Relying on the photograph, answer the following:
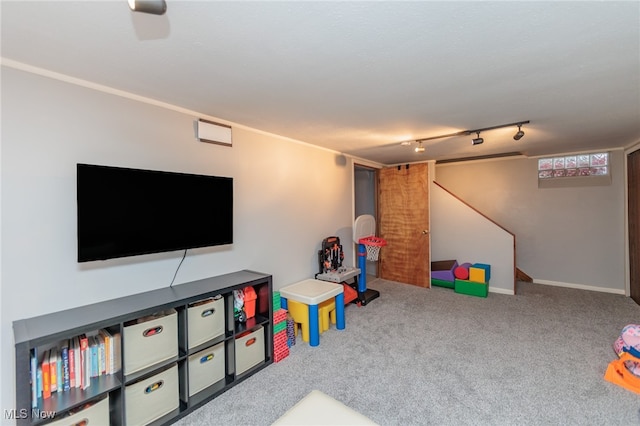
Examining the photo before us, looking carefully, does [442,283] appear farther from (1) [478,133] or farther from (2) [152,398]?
(2) [152,398]

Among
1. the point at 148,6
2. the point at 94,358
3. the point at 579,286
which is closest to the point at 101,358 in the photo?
the point at 94,358

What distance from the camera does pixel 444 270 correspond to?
4.79 metres

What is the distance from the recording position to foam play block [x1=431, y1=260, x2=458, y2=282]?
4.70 metres

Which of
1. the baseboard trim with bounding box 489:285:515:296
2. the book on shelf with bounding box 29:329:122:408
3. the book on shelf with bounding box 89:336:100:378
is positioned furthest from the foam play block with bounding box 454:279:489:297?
the book on shelf with bounding box 89:336:100:378

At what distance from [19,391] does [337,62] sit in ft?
7.77

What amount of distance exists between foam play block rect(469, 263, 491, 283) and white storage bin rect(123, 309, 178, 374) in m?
4.27

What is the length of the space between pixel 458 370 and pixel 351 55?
2.65 meters

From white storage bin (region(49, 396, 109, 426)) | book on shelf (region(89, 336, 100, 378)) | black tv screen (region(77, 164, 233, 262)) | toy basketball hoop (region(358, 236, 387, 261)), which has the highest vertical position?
black tv screen (region(77, 164, 233, 262))

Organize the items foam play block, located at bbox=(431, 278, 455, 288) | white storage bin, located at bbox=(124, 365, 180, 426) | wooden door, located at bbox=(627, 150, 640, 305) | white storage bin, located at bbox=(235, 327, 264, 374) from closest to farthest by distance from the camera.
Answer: white storage bin, located at bbox=(124, 365, 180, 426) < white storage bin, located at bbox=(235, 327, 264, 374) < wooden door, located at bbox=(627, 150, 640, 305) < foam play block, located at bbox=(431, 278, 455, 288)

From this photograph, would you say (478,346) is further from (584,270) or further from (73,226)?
(73,226)

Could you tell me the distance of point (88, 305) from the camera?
188 cm

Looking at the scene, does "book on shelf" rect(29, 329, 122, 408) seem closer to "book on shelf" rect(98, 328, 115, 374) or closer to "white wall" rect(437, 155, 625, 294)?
"book on shelf" rect(98, 328, 115, 374)

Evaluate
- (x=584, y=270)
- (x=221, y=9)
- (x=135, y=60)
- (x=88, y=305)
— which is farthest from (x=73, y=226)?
(x=584, y=270)

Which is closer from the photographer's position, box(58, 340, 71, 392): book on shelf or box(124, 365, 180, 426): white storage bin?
box(58, 340, 71, 392): book on shelf
